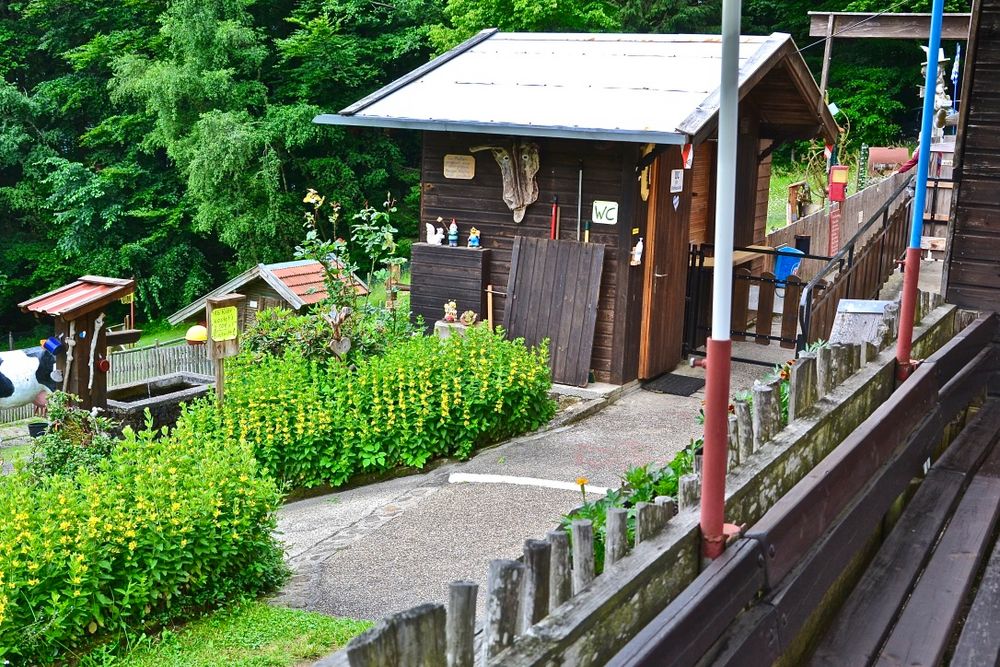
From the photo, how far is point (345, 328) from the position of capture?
1083 centimetres

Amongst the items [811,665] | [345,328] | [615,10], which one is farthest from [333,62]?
[811,665]

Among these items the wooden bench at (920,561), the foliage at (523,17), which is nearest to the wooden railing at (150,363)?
the foliage at (523,17)

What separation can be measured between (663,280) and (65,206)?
25914mm

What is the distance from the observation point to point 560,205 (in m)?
11.7

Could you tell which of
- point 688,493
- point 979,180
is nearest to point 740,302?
point 979,180

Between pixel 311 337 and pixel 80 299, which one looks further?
pixel 311 337

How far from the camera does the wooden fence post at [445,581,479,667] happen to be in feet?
6.78

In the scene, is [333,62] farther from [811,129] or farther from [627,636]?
[627,636]

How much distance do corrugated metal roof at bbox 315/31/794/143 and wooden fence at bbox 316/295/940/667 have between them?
7.01 metres

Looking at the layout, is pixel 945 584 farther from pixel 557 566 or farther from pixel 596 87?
pixel 596 87

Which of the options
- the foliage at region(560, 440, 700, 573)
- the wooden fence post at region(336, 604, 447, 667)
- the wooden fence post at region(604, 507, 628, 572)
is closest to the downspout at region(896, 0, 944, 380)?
the foliage at region(560, 440, 700, 573)

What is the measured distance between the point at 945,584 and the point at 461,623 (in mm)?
2442

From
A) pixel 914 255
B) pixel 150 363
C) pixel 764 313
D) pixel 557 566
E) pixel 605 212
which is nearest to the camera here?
pixel 557 566

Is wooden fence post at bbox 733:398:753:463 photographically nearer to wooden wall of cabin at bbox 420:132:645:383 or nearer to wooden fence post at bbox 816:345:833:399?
wooden fence post at bbox 816:345:833:399
